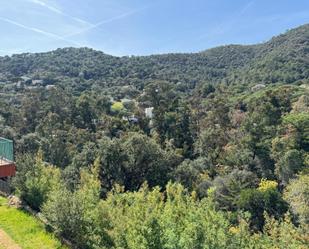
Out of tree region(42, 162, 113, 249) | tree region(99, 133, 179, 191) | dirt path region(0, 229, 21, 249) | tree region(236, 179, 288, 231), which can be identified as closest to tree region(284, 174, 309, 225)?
tree region(236, 179, 288, 231)

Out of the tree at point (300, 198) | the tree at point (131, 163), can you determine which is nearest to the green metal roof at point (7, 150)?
the tree at point (300, 198)

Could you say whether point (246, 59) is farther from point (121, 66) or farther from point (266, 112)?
point (266, 112)

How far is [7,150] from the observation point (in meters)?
18.3

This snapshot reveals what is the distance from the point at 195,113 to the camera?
58188 millimetres

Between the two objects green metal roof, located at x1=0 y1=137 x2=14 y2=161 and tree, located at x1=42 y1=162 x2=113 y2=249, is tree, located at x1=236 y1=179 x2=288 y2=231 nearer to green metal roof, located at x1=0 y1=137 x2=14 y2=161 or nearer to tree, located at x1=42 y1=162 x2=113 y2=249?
green metal roof, located at x1=0 y1=137 x2=14 y2=161

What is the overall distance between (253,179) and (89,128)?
87.3ft

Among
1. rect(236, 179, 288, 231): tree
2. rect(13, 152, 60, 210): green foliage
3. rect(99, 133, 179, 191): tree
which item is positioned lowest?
rect(236, 179, 288, 231): tree

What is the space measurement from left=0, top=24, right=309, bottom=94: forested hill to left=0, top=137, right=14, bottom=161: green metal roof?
7994 centimetres

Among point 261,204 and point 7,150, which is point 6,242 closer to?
point 7,150

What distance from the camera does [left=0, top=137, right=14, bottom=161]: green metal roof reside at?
18156 millimetres

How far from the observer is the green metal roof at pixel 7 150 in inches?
715

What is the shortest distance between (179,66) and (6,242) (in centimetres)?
13069

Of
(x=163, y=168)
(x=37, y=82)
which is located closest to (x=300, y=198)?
(x=163, y=168)

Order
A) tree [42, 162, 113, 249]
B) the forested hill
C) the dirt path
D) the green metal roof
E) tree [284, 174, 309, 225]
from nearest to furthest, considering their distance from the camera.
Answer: the dirt path < tree [42, 162, 113, 249] < the green metal roof < tree [284, 174, 309, 225] < the forested hill
